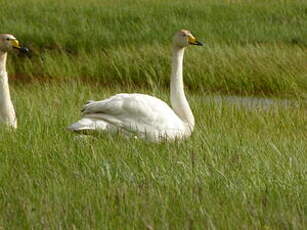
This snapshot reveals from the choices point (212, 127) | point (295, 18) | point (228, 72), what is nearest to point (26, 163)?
point (212, 127)

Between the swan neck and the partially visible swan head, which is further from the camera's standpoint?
the partially visible swan head

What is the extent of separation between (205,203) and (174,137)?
7.94 feet

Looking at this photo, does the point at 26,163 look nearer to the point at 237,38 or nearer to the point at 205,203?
the point at 205,203

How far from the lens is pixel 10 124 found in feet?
22.6

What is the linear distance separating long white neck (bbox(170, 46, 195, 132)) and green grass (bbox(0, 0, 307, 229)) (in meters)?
0.17

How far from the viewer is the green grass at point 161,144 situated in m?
4.36

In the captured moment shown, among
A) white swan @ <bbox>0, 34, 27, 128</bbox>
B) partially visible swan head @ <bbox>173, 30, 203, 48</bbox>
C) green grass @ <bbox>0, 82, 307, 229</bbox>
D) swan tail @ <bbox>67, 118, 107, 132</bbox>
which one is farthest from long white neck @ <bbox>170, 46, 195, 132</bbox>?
white swan @ <bbox>0, 34, 27, 128</bbox>

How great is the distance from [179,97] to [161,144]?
49.2 inches

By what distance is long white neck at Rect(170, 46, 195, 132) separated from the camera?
7445 mm

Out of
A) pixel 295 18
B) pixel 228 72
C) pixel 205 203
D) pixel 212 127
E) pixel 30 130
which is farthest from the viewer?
pixel 295 18

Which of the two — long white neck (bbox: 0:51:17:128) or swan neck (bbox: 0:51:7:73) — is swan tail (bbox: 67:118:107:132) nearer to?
long white neck (bbox: 0:51:17:128)

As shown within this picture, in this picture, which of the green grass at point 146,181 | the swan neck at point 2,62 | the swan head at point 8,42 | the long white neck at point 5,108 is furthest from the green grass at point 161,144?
the swan head at point 8,42

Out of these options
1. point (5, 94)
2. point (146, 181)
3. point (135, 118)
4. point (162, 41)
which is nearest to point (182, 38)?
point (135, 118)

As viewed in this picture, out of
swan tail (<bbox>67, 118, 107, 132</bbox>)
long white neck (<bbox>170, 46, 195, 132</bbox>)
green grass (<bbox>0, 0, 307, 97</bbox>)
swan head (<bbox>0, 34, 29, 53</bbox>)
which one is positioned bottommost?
green grass (<bbox>0, 0, 307, 97</bbox>)
